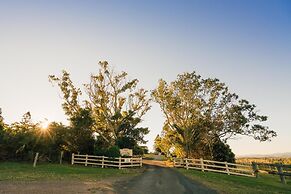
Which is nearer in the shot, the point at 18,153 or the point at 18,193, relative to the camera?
the point at 18,193

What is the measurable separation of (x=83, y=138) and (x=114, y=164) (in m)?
5.56

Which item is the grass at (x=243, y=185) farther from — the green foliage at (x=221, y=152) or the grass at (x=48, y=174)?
the green foliage at (x=221, y=152)

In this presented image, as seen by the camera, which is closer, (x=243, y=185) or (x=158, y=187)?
(x=158, y=187)

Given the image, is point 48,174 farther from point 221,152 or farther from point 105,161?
point 221,152

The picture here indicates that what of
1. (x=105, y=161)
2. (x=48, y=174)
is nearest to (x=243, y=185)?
(x=48, y=174)

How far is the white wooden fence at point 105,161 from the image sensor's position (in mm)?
28233

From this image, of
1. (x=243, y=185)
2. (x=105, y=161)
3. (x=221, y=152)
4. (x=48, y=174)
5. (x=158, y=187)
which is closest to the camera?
(x=158, y=187)

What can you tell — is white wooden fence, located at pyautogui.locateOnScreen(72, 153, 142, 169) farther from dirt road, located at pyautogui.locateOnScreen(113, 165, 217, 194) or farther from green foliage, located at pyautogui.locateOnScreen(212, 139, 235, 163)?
dirt road, located at pyautogui.locateOnScreen(113, 165, 217, 194)

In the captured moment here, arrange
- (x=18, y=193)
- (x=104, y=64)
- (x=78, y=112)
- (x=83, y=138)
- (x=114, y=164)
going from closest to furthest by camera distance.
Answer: (x=18, y=193), (x=114, y=164), (x=83, y=138), (x=78, y=112), (x=104, y=64)

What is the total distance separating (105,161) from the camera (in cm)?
2823

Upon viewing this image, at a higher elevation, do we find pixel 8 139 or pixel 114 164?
pixel 8 139

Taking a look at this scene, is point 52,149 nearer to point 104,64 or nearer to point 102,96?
point 102,96

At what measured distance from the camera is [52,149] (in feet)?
101

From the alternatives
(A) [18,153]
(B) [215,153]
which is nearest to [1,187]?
(A) [18,153]
